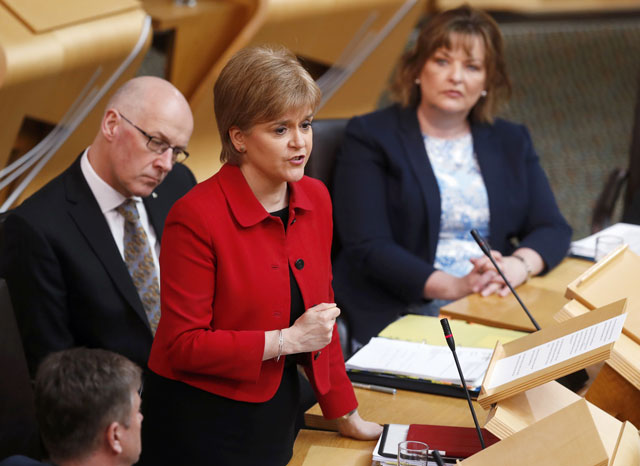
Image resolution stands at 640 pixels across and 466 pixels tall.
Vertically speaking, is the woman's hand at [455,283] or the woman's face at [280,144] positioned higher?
the woman's face at [280,144]

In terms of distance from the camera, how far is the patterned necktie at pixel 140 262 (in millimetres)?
2176

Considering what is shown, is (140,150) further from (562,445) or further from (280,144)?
(562,445)

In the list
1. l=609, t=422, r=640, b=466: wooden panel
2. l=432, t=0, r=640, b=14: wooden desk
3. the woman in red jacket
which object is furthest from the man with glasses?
l=432, t=0, r=640, b=14: wooden desk

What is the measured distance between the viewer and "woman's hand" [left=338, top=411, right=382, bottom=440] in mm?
1697

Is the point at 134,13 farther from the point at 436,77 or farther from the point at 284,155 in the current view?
the point at 284,155

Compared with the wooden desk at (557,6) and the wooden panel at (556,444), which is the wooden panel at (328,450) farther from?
the wooden desk at (557,6)

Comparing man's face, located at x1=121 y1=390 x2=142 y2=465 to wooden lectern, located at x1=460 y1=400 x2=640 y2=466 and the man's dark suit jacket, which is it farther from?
the man's dark suit jacket

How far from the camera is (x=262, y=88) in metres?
1.53

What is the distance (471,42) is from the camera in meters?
2.77

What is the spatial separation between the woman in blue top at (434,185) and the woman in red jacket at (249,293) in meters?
1.02

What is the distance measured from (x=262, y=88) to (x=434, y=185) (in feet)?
4.44

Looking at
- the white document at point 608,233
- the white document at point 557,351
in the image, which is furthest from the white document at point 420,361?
the white document at point 608,233

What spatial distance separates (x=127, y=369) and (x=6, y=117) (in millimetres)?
1668

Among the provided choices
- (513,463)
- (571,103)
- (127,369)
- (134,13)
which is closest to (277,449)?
(127,369)
